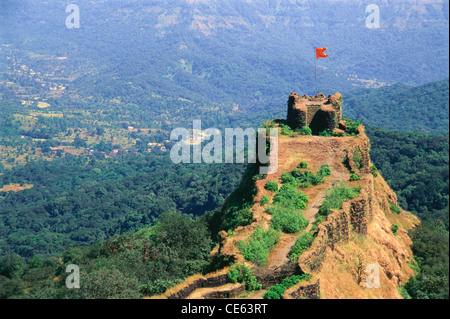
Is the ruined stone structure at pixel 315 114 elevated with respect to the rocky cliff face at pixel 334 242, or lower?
elevated

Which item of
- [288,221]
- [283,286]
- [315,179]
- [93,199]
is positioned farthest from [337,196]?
[93,199]

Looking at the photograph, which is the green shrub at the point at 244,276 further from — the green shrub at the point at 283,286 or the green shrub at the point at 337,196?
the green shrub at the point at 337,196

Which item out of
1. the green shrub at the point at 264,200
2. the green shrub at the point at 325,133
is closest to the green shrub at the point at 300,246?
the green shrub at the point at 264,200

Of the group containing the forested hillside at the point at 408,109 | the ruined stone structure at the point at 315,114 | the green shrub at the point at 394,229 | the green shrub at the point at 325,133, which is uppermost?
the forested hillside at the point at 408,109

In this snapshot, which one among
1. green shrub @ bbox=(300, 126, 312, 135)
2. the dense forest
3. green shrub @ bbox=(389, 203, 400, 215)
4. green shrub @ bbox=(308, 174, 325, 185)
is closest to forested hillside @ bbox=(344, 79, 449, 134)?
the dense forest

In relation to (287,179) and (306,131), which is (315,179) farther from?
(306,131)

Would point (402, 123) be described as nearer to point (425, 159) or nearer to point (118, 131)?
point (425, 159)

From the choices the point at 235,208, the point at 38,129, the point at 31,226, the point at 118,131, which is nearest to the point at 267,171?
the point at 235,208
